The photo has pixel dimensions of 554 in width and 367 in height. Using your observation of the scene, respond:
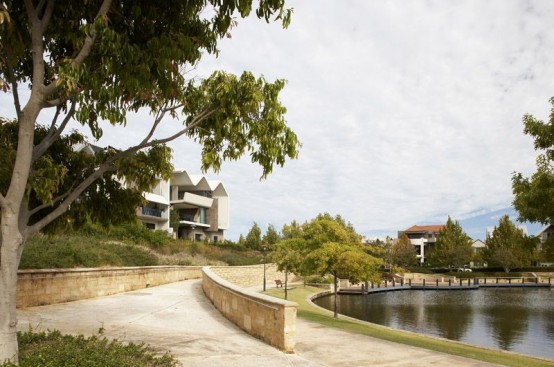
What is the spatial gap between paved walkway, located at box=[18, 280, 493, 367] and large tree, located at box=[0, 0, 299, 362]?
349 cm

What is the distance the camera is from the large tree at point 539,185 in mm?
10719

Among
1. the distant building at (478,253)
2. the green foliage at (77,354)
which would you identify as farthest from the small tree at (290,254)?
the distant building at (478,253)

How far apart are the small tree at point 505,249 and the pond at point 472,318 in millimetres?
31894

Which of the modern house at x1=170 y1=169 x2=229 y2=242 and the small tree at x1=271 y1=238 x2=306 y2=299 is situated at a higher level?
the modern house at x1=170 y1=169 x2=229 y2=242

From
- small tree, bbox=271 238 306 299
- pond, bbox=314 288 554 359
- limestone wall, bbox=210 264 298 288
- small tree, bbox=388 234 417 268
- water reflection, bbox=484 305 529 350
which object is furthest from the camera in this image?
small tree, bbox=388 234 417 268

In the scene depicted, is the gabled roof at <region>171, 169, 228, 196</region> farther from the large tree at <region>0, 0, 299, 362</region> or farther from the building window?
the large tree at <region>0, 0, 299, 362</region>

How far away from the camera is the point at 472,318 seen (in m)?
28.6

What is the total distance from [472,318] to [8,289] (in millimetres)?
28005

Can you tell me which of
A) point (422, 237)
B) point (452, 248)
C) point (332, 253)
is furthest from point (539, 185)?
point (422, 237)

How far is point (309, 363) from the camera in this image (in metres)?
8.17

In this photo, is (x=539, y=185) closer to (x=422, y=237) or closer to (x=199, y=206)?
(x=199, y=206)

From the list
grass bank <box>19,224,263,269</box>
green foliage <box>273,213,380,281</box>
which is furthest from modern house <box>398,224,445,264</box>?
green foliage <box>273,213,380,281</box>

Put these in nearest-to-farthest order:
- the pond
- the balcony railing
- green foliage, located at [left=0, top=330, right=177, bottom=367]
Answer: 1. green foliage, located at [left=0, top=330, right=177, bottom=367]
2. the pond
3. the balcony railing

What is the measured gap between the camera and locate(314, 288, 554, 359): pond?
2094cm
